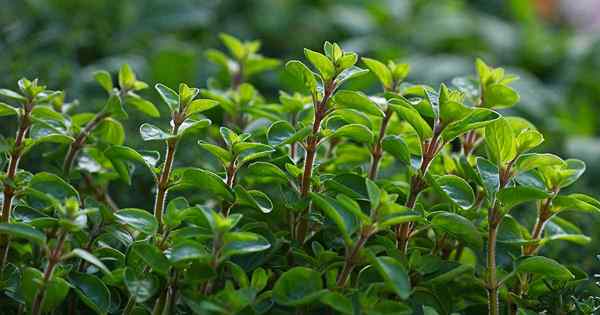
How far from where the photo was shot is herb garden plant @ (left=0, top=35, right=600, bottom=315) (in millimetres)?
659

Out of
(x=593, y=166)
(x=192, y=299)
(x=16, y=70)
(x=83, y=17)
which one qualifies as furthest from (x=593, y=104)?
(x=192, y=299)

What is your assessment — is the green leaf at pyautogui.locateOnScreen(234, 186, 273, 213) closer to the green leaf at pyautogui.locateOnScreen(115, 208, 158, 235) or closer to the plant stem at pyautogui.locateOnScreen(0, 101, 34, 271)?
the green leaf at pyautogui.locateOnScreen(115, 208, 158, 235)

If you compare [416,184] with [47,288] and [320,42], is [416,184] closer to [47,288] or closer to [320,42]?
[47,288]

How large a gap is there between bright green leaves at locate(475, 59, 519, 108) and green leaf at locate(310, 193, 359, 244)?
0.23 metres

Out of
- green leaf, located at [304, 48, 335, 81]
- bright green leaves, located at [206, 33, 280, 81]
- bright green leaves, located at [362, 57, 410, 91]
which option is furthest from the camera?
bright green leaves, located at [206, 33, 280, 81]

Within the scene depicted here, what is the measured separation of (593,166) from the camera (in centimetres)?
159

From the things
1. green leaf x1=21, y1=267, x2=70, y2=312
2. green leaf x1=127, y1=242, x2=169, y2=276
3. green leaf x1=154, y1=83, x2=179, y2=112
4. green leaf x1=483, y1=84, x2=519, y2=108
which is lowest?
green leaf x1=21, y1=267, x2=70, y2=312

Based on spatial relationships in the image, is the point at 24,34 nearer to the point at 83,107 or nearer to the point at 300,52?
the point at 83,107

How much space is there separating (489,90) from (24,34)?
45.6 inches

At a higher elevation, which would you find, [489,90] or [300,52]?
[489,90]

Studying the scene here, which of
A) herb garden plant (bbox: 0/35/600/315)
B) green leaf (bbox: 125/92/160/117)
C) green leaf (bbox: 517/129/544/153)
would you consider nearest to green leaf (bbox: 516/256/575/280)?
herb garden plant (bbox: 0/35/600/315)

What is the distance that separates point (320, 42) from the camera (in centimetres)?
202

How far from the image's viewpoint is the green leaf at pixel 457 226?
69 cm

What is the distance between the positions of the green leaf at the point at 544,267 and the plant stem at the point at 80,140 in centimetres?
46
